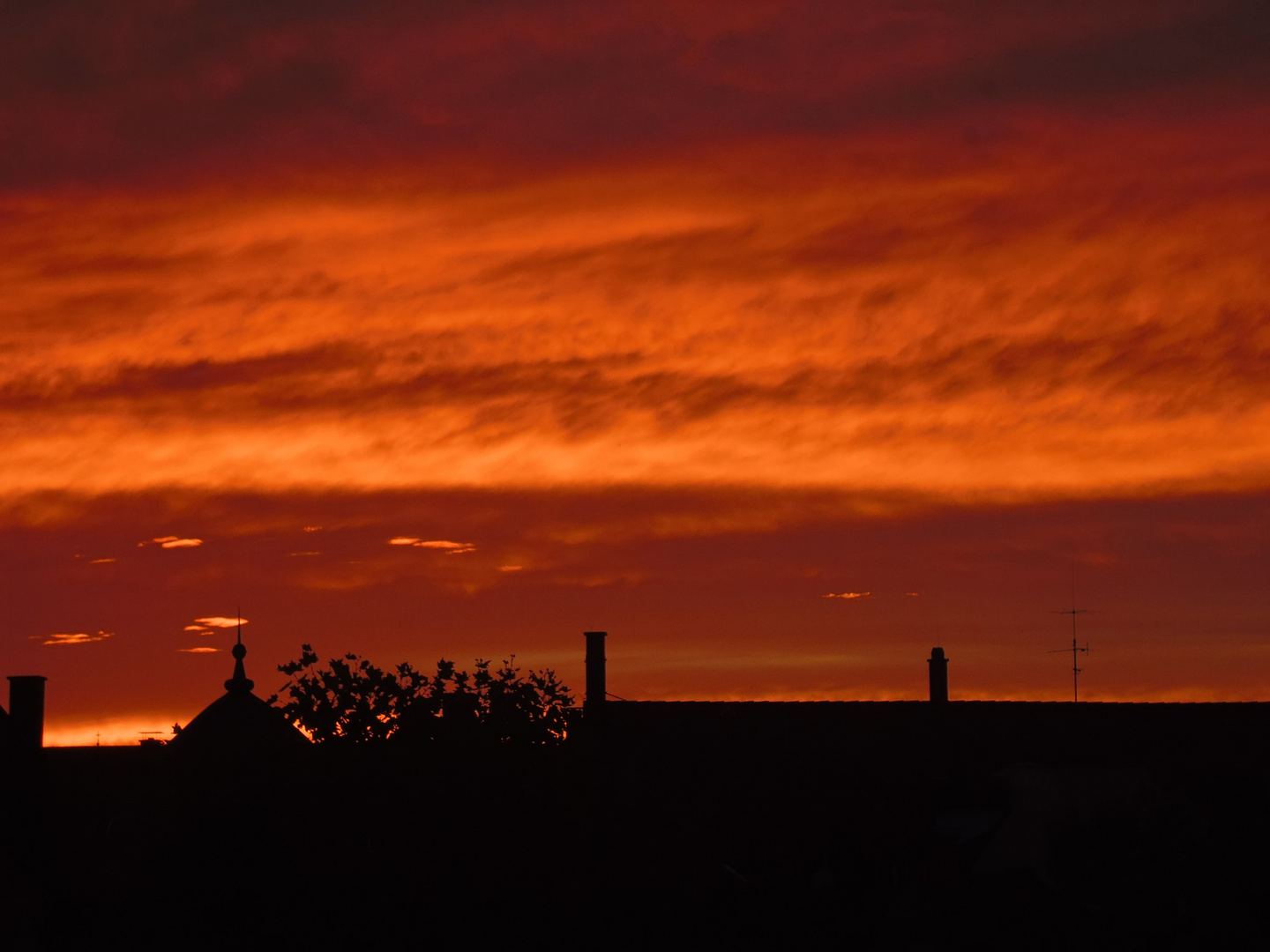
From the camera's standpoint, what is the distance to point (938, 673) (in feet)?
154

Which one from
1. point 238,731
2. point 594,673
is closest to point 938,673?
point 594,673

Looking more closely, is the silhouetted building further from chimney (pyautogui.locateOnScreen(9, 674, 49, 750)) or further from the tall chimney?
the tall chimney

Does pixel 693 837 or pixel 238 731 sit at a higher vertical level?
pixel 238 731

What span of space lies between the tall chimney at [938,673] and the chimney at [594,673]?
856 centimetres

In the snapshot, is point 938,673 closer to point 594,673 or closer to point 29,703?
point 594,673

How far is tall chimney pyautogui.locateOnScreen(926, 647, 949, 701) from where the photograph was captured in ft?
153

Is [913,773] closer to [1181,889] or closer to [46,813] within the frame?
[46,813]

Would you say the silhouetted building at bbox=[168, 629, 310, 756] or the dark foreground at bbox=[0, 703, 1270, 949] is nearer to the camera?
the dark foreground at bbox=[0, 703, 1270, 949]

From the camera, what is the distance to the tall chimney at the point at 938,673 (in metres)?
46.6

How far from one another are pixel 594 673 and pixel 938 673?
915 cm

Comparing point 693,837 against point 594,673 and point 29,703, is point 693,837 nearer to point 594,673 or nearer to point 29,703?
point 594,673

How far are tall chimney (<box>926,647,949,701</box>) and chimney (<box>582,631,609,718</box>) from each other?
8561 mm

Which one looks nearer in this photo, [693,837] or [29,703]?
[693,837]


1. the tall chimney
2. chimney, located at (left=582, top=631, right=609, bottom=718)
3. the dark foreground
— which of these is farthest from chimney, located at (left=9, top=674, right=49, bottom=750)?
the tall chimney
